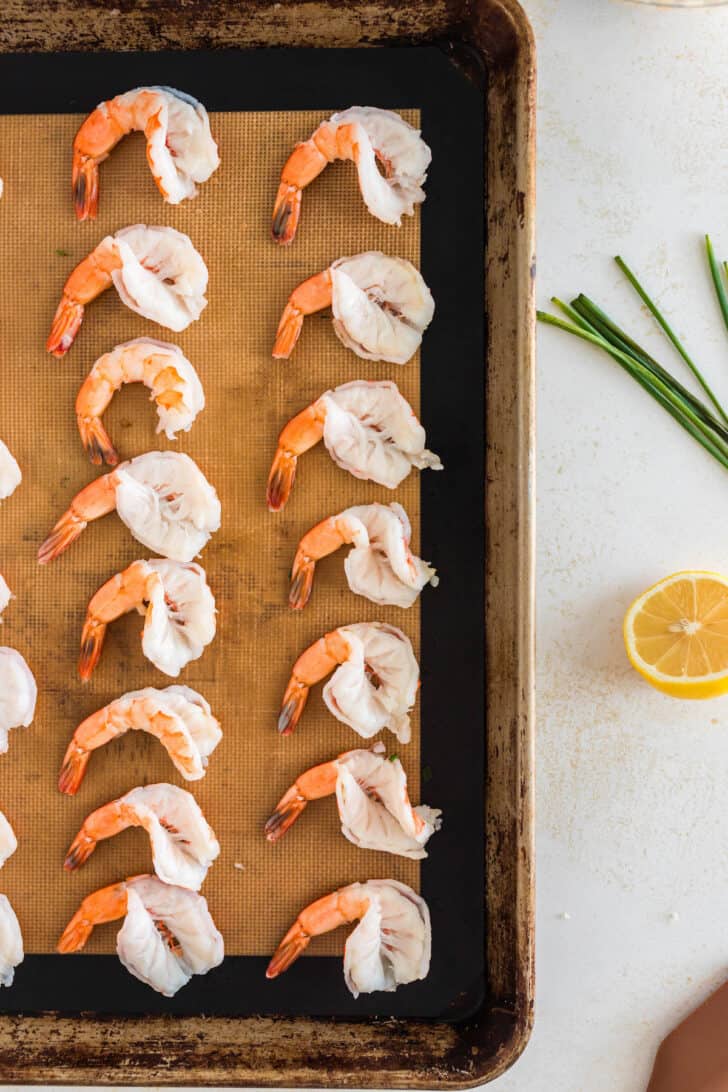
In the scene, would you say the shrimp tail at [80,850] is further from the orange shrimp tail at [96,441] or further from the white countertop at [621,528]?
the white countertop at [621,528]

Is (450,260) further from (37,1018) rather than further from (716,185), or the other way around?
(37,1018)

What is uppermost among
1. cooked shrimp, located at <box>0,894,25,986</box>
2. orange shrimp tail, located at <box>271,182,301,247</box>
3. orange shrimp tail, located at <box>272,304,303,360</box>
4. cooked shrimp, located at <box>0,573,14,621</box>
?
orange shrimp tail, located at <box>271,182,301,247</box>

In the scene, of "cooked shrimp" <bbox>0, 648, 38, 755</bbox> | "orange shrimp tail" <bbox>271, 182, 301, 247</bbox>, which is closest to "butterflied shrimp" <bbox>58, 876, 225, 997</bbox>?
"cooked shrimp" <bbox>0, 648, 38, 755</bbox>

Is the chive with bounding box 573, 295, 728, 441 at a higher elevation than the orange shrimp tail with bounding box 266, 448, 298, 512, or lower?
higher

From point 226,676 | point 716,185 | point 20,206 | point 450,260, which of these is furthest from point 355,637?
point 716,185

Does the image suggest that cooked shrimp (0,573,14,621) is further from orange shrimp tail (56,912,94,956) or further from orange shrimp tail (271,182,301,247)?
orange shrimp tail (271,182,301,247)

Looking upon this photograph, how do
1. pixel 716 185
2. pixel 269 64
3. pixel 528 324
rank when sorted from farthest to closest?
pixel 716 185 < pixel 269 64 < pixel 528 324
